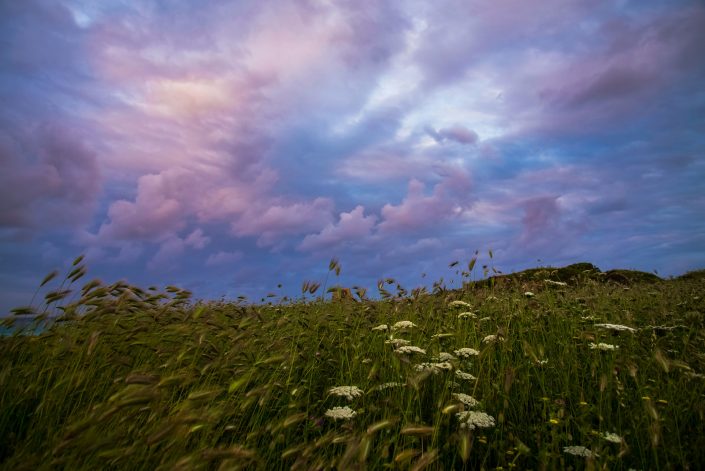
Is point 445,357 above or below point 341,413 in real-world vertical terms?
above

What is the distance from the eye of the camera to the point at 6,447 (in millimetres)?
4293

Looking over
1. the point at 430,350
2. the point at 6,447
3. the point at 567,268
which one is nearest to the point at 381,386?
the point at 430,350

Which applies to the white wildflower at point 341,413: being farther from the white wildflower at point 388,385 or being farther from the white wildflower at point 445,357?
the white wildflower at point 445,357

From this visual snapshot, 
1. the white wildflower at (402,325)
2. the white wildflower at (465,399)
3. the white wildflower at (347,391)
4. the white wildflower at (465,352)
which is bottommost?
the white wildflower at (465,399)

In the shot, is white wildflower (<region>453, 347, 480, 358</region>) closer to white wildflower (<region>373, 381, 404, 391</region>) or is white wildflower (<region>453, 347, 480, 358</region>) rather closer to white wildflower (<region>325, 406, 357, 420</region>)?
white wildflower (<region>373, 381, 404, 391</region>)

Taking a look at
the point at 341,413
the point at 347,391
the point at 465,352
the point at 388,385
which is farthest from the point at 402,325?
the point at 341,413

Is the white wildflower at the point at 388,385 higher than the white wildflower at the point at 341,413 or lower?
higher

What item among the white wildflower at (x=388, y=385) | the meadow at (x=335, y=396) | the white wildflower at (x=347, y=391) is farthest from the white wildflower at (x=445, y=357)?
the white wildflower at (x=347, y=391)

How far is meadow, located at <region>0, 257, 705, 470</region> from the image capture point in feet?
10.5

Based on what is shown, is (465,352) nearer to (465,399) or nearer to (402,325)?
(402,325)

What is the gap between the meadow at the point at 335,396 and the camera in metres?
3.19

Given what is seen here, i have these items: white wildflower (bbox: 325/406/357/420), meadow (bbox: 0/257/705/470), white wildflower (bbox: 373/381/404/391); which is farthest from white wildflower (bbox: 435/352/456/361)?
white wildflower (bbox: 325/406/357/420)

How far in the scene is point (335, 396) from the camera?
507cm

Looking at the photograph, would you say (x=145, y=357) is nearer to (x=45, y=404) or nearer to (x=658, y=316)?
(x=45, y=404)
